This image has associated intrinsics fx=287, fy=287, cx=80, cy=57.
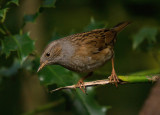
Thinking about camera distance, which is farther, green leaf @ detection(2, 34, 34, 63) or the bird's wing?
the bird's wing

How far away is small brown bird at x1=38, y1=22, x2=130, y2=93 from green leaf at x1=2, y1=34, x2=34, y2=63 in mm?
387

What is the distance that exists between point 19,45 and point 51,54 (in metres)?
0.59

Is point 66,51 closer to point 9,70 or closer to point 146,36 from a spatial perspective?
point 146,36

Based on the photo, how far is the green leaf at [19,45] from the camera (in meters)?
3.71

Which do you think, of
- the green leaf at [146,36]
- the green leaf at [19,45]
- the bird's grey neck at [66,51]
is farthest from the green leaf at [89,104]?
the green leaf at [146,36]

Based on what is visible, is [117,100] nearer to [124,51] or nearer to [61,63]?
[124,51]

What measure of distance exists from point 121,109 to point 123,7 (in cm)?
290

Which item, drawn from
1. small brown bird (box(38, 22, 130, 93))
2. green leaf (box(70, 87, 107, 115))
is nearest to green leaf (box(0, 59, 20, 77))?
small brown bird (box(38, 22, 130, 93))

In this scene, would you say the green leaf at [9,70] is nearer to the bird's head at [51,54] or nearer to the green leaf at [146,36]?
the bird's head at [51,54]

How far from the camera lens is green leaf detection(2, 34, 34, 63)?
3709mm

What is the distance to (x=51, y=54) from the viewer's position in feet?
14.0

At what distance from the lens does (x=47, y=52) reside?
13.9 ft

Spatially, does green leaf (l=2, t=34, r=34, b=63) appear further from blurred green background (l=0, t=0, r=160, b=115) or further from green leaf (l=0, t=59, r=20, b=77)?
green leaf (l=0, t=59, r=20, b=77)

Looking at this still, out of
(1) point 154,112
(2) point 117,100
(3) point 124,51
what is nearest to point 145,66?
(3) point 124,51
